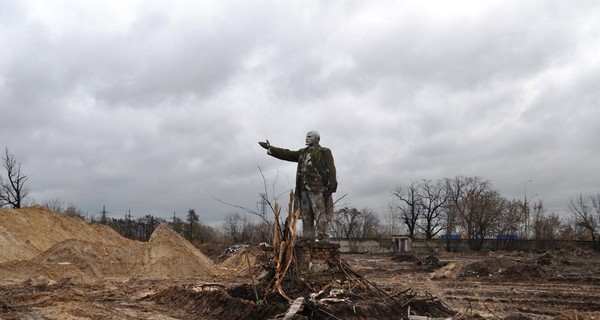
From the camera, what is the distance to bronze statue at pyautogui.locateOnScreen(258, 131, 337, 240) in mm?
10109

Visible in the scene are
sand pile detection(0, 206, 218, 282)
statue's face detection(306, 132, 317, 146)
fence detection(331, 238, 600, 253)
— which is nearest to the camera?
statue's face detection(306, 132, 317, 146)

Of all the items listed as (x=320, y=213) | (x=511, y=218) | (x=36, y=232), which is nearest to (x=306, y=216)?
(x=320, y=213)

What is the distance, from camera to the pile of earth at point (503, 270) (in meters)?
19.9

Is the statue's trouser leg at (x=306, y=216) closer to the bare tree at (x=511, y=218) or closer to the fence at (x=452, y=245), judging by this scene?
the fence at (x=452, y=245)

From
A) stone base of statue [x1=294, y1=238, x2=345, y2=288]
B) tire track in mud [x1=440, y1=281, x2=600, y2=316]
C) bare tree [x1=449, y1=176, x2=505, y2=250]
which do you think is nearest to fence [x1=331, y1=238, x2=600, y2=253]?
bare tree [x1=449, y1=176, x2=505, y2=250]

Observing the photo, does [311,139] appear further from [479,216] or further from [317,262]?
[479,216]

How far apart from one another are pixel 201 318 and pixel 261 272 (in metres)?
1.40

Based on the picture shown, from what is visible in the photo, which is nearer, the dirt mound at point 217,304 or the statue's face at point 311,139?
the dirt mound at point 217,304

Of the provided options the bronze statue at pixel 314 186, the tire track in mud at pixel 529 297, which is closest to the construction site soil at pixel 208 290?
the tire track in mud at pixel 529 297

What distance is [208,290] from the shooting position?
10.7 m

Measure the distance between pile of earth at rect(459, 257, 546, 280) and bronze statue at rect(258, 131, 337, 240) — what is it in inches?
471

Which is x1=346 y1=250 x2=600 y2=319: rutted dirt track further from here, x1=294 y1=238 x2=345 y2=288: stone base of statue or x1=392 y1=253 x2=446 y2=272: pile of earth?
x1=294 y1=238 x2=345 y2=288: stone base of statue

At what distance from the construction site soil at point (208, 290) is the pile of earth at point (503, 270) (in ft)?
0.13

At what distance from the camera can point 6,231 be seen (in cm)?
3000
